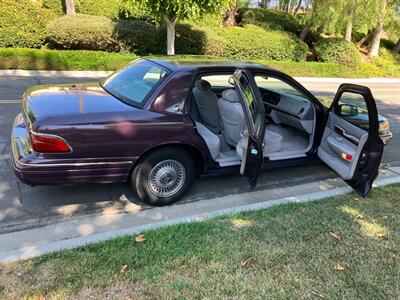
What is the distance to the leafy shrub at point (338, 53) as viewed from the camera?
72.3 feet

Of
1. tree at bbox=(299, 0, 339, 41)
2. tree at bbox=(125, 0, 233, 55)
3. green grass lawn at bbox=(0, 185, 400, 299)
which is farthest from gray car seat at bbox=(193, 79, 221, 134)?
tree at bbox=(299, 0, 339, 41)

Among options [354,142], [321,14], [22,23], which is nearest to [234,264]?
[354,142]

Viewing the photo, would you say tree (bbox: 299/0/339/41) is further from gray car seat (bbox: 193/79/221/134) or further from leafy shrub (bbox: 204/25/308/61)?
gray car seat (bbox: 193/79/221/134)

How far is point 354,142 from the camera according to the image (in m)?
4.35

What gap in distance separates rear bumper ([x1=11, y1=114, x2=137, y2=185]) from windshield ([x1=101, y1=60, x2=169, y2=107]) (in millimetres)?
708

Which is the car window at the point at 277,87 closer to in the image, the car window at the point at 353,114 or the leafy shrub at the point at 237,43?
the car window at the point at 353,114

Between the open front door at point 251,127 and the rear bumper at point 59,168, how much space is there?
1.21 metres

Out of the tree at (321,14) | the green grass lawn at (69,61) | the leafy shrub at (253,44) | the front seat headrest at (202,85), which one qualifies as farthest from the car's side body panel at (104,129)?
the tree at (321,14)

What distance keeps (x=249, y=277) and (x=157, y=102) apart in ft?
6.41

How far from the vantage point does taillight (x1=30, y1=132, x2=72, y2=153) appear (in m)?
3.41

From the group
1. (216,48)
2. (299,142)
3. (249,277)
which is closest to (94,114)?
(249,277)

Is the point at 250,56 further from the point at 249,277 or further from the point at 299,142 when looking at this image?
the point at 249,277

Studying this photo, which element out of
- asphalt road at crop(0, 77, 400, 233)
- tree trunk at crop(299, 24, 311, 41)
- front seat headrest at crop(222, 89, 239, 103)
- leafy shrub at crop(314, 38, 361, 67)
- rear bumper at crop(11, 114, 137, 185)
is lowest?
leafy shrub at crop(314, 38, 361, 67)

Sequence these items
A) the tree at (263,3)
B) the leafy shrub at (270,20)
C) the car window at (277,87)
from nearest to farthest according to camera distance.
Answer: the car window at (277,87), the leafy shrub at (270,20), the tree at (263,3)
